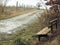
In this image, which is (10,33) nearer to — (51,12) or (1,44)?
(1,44)

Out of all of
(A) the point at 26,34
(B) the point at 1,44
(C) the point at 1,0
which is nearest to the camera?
(B) the point at 1,44

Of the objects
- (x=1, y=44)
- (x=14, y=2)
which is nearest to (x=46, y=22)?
(x=1, y=44)

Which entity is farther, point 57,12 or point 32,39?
point 57,12

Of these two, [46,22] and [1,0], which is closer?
[46,22]

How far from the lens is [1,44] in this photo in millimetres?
9438

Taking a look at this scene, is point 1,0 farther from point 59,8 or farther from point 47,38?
point 47,38

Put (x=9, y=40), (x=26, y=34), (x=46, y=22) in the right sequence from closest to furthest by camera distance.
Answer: (x=9, y=40) → (x=26, y=34) → (x=46, y=22)

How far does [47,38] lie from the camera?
34.2ft

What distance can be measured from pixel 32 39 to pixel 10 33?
171cm

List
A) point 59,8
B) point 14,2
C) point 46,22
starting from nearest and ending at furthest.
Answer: point 59,8 → point 46,22 → point 14,2

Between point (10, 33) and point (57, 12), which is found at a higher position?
point (57, 12)

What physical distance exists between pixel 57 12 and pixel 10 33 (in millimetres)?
2863

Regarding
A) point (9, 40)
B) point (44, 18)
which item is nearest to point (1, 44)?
point (9, 40)

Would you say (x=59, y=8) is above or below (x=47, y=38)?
above
